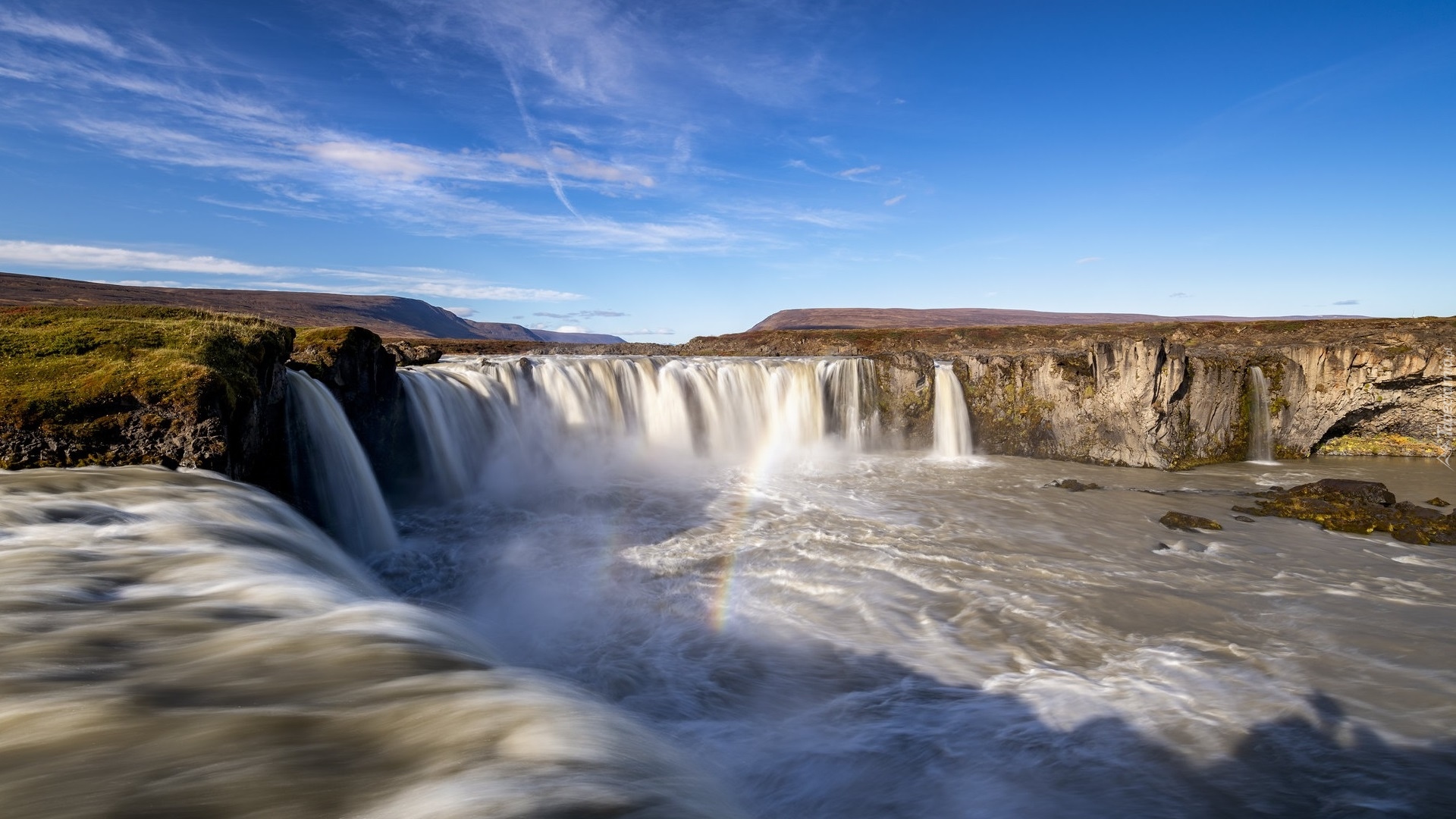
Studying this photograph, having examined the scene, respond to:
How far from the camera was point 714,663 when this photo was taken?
616cm

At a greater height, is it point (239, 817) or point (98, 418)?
point (98, 418)

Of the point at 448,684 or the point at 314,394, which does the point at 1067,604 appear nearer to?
the point at 448,684

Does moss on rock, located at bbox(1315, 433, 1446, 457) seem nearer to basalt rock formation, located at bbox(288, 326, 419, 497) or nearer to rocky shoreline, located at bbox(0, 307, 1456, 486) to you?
rocky shoreline, located at bbox(0, 307, 1456, 486)

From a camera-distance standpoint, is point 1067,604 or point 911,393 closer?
point 1067,604

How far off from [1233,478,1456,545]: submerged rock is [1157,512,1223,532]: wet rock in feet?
5.65

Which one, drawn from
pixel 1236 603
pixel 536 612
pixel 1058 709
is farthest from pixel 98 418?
pixel 1236 603

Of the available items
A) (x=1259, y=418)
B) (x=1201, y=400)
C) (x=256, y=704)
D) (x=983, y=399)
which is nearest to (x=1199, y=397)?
(x=1201, y=400)

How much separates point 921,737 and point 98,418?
8.19 metres

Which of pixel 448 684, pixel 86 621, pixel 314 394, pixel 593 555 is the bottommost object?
pixel 593 555

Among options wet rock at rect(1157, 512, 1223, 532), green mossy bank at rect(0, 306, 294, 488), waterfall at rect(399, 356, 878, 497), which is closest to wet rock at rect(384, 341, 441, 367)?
waterfall at rect(399, 356, 878, 497)

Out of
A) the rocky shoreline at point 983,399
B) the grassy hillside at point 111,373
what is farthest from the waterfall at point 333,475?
the grassy hillside at point 111,373

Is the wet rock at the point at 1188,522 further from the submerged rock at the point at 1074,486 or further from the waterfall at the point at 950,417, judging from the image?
the waterfall at the point at 950,417

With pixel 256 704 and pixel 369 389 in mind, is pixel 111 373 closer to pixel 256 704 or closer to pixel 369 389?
pixel 256 704

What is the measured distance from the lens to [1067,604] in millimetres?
7348
